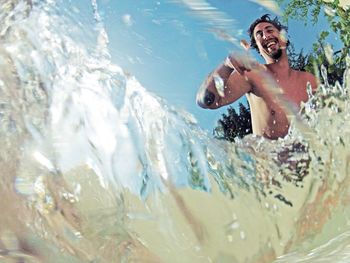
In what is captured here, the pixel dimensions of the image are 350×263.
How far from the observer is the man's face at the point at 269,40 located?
140cm

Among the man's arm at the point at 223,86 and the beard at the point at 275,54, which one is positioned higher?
the beard at the point at 275,54

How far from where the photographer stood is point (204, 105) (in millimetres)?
1325

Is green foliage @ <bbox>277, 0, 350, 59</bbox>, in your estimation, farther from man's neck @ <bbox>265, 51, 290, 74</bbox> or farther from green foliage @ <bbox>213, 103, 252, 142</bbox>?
green foliage @ <bbox>213, 103, 252, 142</bbox>

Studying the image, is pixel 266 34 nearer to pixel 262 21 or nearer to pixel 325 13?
pixel 262 21

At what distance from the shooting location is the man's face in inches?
55.0

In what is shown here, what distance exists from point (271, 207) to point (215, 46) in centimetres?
33

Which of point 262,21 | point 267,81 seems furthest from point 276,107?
point 262,21

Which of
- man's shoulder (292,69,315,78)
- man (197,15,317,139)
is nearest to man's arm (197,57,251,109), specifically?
man (197,15,317,139)

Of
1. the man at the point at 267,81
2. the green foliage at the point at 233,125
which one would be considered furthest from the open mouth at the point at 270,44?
the green foliage at the point at 233,125

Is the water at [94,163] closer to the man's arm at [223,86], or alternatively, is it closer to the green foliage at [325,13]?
the man's arm at [223,86]

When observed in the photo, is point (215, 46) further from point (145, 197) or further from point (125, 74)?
Result: point (145, 197)

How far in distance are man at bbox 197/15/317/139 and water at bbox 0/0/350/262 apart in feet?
0.31

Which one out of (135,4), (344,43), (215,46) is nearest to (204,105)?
(215,46)

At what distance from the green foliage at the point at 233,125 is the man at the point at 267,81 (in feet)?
0.05
